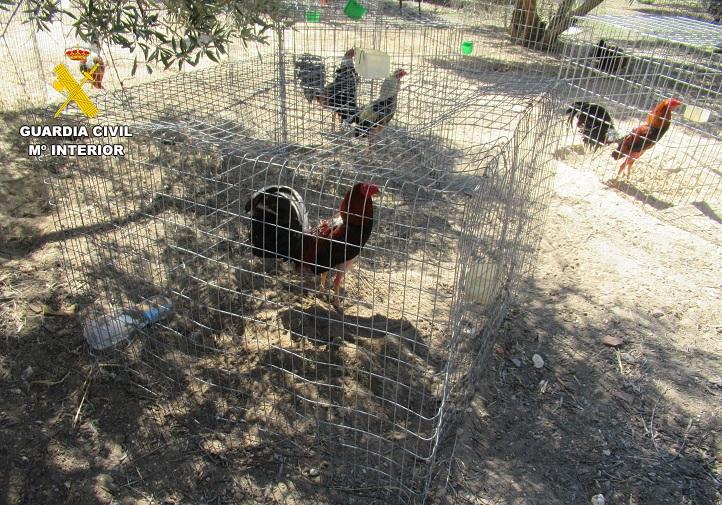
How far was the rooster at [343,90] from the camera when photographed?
546 cm

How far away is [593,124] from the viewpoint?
635 cm

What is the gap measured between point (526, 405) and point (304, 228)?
1756 millimetres

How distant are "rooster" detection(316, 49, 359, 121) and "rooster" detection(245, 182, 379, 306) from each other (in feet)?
8.11

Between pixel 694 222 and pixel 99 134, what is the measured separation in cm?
544

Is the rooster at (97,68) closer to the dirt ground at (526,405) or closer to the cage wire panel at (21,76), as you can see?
the cage wire panel at (21,76)

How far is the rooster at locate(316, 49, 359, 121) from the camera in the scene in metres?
5.46

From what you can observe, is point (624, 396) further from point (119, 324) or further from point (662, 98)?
point (662, 98)

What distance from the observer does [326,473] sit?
8.82ft

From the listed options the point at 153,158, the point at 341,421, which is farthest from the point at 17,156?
the point at 341,421

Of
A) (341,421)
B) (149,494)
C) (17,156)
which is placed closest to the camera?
(149,494)

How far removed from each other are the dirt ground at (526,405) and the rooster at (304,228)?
1169 mm

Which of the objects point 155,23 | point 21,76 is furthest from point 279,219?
point 21,76

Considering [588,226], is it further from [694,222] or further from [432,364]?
[432,364]

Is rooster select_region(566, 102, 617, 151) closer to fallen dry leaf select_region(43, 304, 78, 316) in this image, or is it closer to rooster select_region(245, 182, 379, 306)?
rooster select_region(245, 182, 379, 306)
